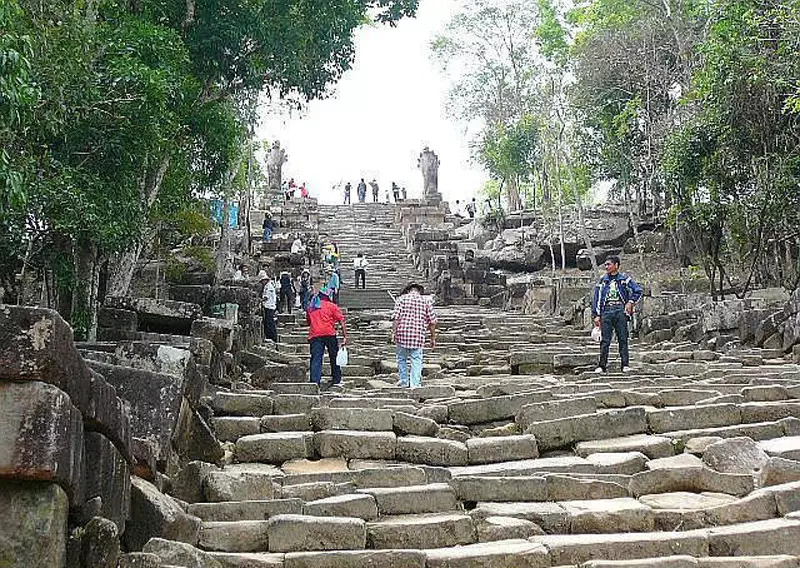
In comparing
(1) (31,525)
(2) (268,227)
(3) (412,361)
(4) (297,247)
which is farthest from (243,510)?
(2) (268,227)

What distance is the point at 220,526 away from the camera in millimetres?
5418

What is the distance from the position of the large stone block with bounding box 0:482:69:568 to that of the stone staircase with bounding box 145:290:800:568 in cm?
103

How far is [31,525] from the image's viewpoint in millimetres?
3615

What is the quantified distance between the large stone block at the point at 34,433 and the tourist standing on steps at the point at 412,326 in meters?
6.22

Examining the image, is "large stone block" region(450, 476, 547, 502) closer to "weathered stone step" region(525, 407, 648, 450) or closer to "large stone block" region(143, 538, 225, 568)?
"weathered stone step" region(525, 407, 648, 450)

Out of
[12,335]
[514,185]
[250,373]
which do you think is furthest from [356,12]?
[514,185]

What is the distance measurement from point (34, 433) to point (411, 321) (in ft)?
21.0

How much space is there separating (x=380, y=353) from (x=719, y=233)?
8.85m

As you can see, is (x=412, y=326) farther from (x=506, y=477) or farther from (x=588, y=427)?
(x=506, y=477)

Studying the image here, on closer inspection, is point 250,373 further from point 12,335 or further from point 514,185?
point 514,185

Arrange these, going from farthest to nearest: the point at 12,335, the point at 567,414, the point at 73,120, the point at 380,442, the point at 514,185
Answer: the point at 514,185 < the point at 73,120 < the point at 567,414 < the point at 380,442 < the point at 12,335

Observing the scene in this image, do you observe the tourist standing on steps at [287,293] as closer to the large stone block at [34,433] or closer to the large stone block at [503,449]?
the large stone block at [503,449]

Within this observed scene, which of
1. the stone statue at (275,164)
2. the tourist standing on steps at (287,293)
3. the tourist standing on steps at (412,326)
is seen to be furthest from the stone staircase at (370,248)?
the tourist standing on steps at (412,326)

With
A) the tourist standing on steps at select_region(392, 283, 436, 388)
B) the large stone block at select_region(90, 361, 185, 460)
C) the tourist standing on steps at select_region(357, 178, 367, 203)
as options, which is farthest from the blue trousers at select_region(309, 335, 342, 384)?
the tourist standing on steps at select_region(357, 178, 367, 203)
